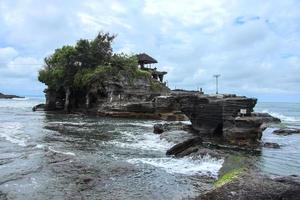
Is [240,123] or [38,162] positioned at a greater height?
[240,123]

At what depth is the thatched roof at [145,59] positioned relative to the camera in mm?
81375

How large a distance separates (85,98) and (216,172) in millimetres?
55903

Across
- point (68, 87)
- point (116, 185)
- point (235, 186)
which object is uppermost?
point (68, 87)

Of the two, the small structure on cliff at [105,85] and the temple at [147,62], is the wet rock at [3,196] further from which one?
the temple at [147,62]

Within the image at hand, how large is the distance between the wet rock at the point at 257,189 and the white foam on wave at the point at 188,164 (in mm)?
6389

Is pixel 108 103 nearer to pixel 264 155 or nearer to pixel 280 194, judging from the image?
pixel 264 155

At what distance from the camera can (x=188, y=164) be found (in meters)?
19.5

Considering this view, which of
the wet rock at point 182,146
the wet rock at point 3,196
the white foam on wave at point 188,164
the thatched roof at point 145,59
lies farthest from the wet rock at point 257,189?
the thatched roof at point 145,59

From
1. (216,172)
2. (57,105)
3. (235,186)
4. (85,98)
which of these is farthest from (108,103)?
(235,186)

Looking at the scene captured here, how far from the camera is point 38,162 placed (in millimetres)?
19375

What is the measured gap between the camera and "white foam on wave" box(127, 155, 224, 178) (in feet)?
58.2

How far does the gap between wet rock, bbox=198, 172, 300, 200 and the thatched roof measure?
234 feet

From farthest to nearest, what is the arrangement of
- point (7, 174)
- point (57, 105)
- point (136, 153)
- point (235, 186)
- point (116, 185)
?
point (57, 105) < point (136, 153) < point (7, 174) < point (116, 185) < point (235, 186)

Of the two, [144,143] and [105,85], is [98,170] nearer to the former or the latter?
[144,143]
